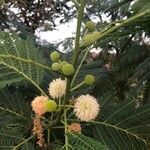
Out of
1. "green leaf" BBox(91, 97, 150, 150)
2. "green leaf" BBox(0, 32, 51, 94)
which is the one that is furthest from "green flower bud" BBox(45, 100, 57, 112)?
"green leaf" BBox(91, 97, 150, 150)

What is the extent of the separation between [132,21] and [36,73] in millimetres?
543

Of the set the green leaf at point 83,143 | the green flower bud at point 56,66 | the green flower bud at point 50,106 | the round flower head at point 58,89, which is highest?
the green flower bud at point 56,66

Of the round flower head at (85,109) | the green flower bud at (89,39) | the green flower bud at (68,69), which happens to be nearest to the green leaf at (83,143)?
the round flower head at (85,109)

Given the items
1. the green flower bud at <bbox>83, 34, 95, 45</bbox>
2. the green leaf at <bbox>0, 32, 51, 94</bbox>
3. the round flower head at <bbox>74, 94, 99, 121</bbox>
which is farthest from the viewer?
the green leaf at <bbox>0, 32, 51, 94</bbox>

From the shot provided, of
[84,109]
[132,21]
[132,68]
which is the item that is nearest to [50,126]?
[84,109]

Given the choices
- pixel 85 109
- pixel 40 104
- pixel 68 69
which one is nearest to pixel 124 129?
pixel 85 109

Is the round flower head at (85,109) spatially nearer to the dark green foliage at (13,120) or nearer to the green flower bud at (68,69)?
the green flower bud at (68,69)

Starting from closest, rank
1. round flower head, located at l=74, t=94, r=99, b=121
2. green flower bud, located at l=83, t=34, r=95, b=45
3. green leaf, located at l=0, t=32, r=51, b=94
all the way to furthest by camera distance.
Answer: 1. green flower bud, located at l=83, t=34, r=95, b=45
2. round flower head, located at l=74, t=94, r=99, b=121
3. green leaf, located at l=0, t=32, r=51, b=94

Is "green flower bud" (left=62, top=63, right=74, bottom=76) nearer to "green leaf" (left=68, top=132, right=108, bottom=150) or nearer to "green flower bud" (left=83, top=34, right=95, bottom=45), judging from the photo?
"green flower bud" (left=83, top=34, right=95, bottom=45)

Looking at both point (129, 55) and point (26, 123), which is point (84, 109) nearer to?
point (26, 123)

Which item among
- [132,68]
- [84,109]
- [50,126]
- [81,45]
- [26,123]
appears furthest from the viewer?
[132,68]

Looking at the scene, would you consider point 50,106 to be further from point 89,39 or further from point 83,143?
point 89,39

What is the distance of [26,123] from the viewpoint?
2.34 m

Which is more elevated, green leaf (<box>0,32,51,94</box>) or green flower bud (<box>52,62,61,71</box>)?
green leaf (<box>0,32,51,94</box>)
